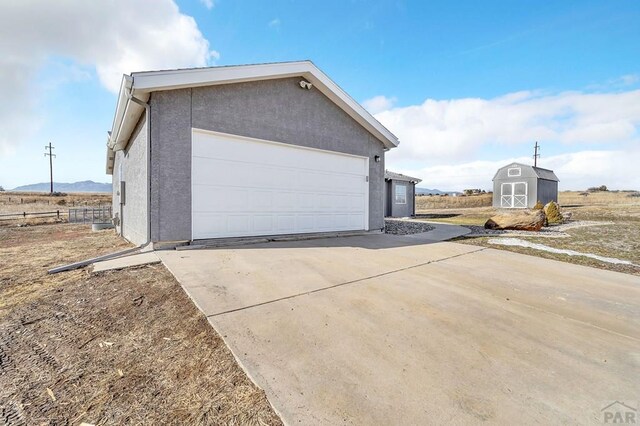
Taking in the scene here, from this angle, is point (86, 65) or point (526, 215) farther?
point (526, 215)

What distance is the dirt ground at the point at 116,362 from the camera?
1.47 metres

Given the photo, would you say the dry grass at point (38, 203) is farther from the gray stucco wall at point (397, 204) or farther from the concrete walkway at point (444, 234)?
the concrete walkway at point (444, 234)

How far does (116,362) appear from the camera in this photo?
1.93 metres

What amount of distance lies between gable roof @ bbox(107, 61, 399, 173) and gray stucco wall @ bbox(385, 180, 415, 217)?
8415 mm

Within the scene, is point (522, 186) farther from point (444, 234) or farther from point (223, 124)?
point (223, 124)

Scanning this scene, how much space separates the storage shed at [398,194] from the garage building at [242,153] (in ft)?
27.9

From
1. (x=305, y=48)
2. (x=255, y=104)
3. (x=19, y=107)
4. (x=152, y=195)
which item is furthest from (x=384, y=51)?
(x=19, y=107)

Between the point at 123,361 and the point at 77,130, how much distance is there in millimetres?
13119

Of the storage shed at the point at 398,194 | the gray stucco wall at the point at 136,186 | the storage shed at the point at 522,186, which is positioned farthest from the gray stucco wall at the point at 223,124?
the storage shed at the point at 522,186

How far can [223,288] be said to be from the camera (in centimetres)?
331

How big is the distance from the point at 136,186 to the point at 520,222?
41.8 feet

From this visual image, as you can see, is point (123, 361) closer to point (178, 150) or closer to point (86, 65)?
point (178, 150)

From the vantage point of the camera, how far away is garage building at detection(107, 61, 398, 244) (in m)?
5.37

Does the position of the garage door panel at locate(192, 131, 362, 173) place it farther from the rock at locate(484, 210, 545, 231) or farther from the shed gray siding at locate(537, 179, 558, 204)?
the shed gray siding at locate(537, 179, 558, 204)
